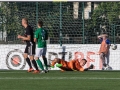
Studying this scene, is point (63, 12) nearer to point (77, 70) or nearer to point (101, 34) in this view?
point (101, 34)

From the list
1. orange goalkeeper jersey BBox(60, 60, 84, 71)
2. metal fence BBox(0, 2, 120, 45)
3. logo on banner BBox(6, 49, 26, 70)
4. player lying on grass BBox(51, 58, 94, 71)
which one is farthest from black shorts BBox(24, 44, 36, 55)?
metal fence BBox(0, 2, 120, 45)

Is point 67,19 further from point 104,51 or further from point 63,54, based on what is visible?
point 104,51

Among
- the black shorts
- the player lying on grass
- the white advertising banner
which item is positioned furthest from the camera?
the white advertising banner

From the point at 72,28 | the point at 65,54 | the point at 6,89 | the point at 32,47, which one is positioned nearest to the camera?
the point at 6,89

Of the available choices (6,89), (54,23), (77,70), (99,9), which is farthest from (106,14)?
(6,89)

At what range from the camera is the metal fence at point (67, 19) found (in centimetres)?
2153

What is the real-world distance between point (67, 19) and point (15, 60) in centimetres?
275

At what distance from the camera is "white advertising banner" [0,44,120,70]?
20.9 meters

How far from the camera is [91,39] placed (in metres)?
21.8

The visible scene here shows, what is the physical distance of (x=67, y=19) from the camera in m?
22.0

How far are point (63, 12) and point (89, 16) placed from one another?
1.08m

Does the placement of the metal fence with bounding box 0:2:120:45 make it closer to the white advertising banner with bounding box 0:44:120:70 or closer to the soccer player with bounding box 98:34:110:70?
the white advertising banner with bounding box 0:44:120:70

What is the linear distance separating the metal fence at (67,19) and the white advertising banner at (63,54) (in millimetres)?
358

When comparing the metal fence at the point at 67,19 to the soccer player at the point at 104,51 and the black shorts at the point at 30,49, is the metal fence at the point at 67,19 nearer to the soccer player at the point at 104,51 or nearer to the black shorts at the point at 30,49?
the soccer player at the point at 104,51
